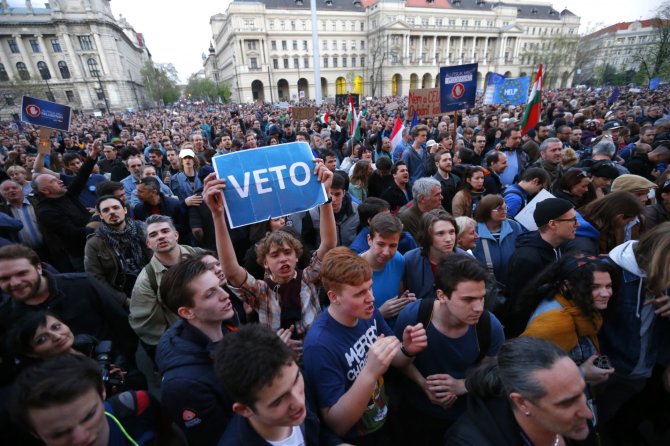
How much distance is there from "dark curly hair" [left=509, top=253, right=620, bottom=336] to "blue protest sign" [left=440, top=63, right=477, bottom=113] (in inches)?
229

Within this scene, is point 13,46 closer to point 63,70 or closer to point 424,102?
point 63,70

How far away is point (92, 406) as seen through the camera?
1.40m

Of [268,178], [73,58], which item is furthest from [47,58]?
[268,178]

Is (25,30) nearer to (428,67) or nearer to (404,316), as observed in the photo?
(428,67)

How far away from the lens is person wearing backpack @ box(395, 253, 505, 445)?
6.27 ft

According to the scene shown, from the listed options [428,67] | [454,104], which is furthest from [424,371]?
[428,67]

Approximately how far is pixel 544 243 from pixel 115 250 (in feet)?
13.6

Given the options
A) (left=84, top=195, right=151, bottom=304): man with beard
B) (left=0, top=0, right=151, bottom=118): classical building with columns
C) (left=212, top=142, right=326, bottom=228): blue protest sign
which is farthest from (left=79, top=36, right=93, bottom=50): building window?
(left=212, top=142, right=326, bottom=228): blue protest sign

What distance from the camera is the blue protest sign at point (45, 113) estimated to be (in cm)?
605

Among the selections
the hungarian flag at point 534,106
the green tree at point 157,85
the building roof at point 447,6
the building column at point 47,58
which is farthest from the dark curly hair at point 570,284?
the building column at point 47,58

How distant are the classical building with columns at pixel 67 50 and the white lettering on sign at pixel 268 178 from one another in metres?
62.1

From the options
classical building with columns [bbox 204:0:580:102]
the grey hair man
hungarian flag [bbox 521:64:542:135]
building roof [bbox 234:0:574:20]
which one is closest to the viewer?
the grey hair man

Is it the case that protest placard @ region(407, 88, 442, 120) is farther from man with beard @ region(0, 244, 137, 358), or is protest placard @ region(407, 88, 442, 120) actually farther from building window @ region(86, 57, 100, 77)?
building window @ region(86, 57, 100, 77)

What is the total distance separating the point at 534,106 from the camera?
7773 mm
